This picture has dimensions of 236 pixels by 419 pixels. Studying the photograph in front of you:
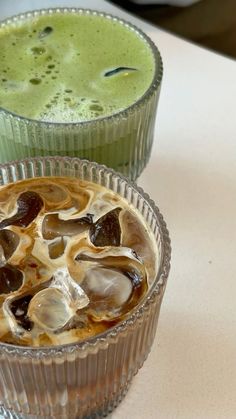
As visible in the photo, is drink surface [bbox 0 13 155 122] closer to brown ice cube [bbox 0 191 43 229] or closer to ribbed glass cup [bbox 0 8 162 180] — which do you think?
ribbed glass cup [bbox 0 8 162 180]

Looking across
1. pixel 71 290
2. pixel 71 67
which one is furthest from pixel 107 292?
pixel 71 67

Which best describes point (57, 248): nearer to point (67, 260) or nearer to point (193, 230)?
point (67, 260)

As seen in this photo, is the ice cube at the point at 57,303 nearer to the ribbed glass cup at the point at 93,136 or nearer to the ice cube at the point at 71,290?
the ice cube at the point at 71,290

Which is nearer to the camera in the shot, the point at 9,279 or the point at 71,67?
the point at 9,279

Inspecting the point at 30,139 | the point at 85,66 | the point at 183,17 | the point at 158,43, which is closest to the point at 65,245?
the point at 30,139

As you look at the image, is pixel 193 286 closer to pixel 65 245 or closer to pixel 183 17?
pixel 65 245

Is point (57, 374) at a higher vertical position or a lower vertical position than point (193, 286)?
higher

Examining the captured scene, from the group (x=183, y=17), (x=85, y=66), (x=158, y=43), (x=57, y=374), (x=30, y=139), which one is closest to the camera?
(x=57, y=374)
